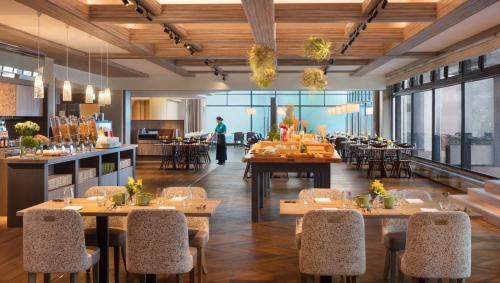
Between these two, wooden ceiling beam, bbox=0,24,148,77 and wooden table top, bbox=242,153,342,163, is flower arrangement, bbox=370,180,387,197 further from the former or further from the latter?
wooden ceiling beam, bbox=0,24,148,77

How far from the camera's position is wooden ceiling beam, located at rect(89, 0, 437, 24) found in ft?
24.9

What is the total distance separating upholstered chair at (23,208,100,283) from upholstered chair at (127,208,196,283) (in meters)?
0.35

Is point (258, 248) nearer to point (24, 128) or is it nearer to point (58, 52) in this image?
point (24, 128)

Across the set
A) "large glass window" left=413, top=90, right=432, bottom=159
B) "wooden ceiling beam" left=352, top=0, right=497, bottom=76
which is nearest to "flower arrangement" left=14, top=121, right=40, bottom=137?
"wooden ceiling beam" left=352, top=0, right=497, bottom=76

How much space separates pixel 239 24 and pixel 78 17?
3.29m

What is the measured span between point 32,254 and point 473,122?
398 inches

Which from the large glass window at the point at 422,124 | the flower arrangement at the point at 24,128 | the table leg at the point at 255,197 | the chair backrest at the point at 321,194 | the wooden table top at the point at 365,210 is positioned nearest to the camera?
the wooden table top at the point at 365,210

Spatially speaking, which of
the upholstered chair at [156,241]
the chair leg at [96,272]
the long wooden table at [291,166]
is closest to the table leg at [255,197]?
the long wooden table at [291,166]

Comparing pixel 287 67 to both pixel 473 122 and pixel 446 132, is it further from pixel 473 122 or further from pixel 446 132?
pixel 473 122

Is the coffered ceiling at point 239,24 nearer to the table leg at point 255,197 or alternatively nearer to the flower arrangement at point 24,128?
the flower arrangement at point 24,128

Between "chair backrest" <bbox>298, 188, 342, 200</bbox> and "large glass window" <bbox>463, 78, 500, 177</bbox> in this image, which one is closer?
"chair backrest" <bbox>298, 188, 342, 200</bbox>

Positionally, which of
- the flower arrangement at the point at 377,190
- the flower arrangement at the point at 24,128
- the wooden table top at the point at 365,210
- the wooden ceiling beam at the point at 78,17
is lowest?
the wooden table top at the point at 365,210

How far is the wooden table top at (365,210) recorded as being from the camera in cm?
401

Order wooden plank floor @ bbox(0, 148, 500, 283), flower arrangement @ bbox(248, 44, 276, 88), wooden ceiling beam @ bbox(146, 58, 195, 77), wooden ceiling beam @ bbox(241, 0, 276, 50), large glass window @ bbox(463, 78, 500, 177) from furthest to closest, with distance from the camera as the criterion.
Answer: wooden ceiling beam @ bbox(146, 58, 195, 77)
large glass window @ bbox(463, 78, 500, 177)
flower arrangement @ bbox(248, 44, 276, 88)
wooden ceiling beam @ bbox(241, 0, 276, 50)
wooden plank floor @ bbox(0, 148, 500, 283)
